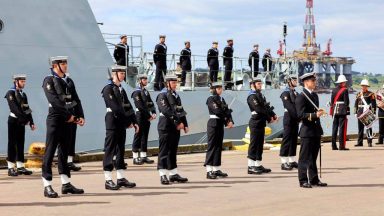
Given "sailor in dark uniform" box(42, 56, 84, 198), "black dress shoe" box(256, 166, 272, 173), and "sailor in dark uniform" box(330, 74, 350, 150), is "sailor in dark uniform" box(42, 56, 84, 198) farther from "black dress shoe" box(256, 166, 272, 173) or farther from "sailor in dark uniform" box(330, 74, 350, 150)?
"sailor in dark uniform" box(330, 74, 350, 150)

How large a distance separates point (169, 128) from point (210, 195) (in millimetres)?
1849

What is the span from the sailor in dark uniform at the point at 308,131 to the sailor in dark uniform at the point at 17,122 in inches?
197

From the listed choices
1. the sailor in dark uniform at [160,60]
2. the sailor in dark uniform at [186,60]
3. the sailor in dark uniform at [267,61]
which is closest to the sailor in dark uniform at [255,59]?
the sailor in dark uniform at [267,61]

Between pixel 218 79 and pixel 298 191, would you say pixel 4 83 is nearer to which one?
pixel 298 191

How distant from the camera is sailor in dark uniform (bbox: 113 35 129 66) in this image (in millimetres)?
17781

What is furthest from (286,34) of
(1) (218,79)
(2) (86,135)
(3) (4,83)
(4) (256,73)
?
(3) (4,83)

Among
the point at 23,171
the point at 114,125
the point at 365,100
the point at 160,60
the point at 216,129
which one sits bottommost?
the point at 23,171

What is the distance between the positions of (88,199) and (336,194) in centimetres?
346

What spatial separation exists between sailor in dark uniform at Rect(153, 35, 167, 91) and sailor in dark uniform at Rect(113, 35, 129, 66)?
5.46 ft

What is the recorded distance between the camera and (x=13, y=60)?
14898 mm

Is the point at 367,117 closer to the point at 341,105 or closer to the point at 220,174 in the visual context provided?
the point at 341,105

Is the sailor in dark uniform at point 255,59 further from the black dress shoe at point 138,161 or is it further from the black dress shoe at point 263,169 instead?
the black dress shoe at point 263,169

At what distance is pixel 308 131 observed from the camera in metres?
10.1

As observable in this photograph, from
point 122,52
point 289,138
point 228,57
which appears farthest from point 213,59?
point 289,138
